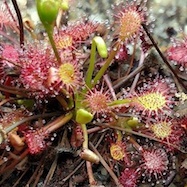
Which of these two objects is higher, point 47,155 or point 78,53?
point 78,53

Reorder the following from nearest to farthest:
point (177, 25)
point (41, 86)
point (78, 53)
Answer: point (41, 86) < point (78, 53) < point (177, 25)

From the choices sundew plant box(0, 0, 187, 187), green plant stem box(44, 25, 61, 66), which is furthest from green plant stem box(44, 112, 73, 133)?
green plant stem box(44, 25, 61, 66)

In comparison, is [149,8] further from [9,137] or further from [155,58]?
[9,137]

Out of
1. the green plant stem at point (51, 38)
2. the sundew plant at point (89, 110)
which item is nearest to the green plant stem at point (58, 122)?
the sundew plant at point (89, 110)

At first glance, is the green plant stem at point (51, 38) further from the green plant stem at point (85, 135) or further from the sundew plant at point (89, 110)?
the green plant stem at point (85, 135)

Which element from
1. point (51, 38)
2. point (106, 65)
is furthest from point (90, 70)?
point (51, 38)

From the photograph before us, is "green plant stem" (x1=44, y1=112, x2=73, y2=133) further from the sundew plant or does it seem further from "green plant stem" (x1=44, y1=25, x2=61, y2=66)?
"green plant stem" (x1=44, y1=25, x2=61, y2=66)

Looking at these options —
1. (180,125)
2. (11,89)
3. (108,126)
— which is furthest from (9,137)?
(180,125)

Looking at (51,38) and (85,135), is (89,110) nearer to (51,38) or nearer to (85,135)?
(85,135)
